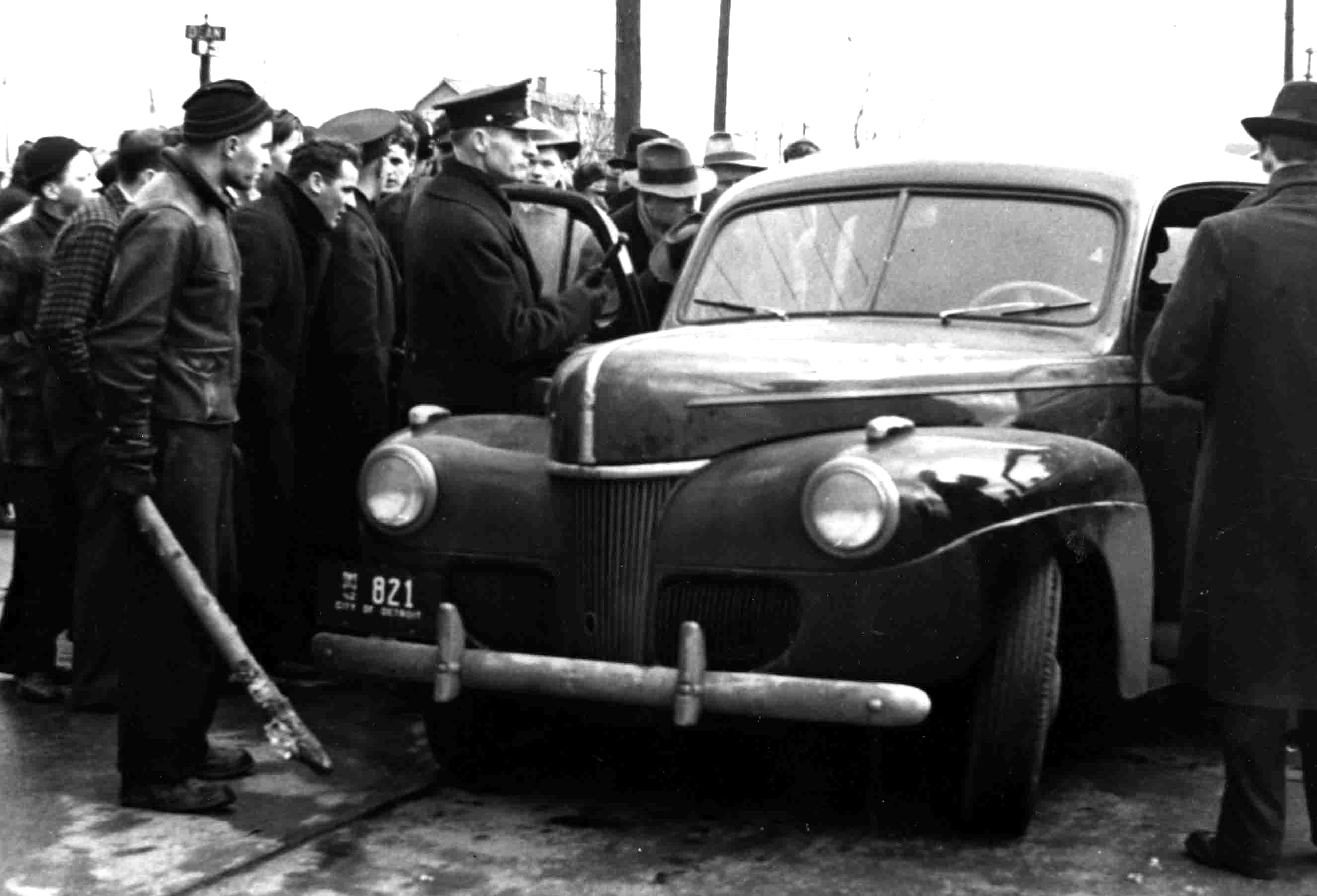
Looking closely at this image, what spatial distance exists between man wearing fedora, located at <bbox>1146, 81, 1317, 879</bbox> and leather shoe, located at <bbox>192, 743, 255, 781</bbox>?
2.60m

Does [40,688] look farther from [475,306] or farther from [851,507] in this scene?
[851,507]

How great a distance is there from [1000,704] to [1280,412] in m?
1.01

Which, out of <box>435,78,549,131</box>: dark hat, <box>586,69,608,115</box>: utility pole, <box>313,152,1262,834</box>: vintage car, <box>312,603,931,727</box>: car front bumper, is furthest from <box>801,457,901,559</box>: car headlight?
<box>586,69,608,115</box>: utility pole

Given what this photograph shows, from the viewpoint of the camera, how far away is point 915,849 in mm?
5246

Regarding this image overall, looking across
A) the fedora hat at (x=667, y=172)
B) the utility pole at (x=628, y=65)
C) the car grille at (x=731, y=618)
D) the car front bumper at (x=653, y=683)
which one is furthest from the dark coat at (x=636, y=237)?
the utility pole at (x=628, y=65)

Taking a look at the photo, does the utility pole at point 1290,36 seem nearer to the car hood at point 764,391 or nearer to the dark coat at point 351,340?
the dark coat at point 351,340

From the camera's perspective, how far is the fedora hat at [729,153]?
455 inches

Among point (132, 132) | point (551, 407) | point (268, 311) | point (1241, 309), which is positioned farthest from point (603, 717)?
point (132, 132)

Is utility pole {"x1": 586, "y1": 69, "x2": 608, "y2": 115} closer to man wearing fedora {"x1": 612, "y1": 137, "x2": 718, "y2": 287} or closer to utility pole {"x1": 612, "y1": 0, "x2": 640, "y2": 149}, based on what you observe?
utility pole {"x1": 612, "y1": 0, "x2": 640, "y2": 149}

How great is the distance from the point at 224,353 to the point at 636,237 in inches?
155

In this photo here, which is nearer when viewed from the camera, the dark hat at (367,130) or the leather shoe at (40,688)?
the leather shoe at (40,688)

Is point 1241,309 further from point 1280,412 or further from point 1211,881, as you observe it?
point 1211,881

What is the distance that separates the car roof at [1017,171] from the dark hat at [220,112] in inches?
74.4

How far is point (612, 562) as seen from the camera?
5.25 metres
